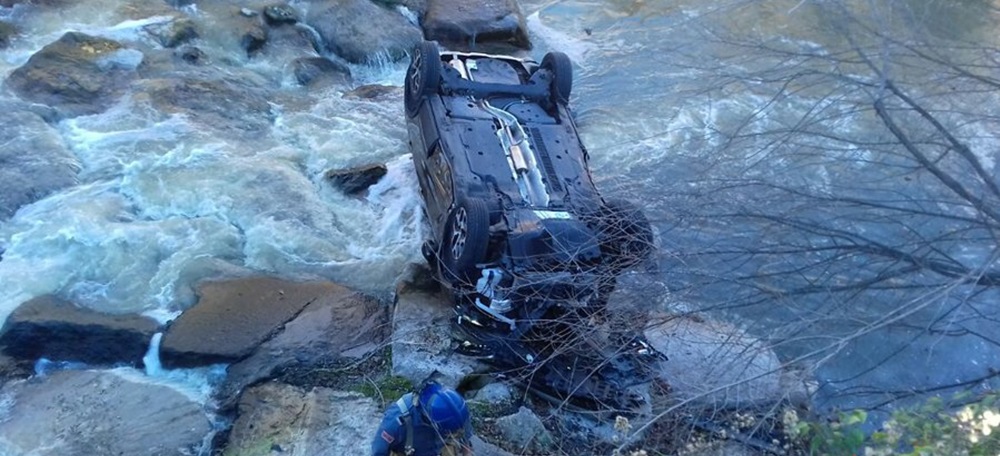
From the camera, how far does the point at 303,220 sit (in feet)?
30.9

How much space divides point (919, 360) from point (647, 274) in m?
3.77

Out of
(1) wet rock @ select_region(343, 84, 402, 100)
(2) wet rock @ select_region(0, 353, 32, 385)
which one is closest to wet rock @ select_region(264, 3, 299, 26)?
(1) wet rock @ select_region(343, 84, 402, 100)

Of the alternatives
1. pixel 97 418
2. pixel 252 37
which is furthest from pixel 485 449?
pixel 252 37

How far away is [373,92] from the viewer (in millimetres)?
11914

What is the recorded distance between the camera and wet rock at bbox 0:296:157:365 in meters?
7.30

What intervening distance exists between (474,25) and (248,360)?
760 cm

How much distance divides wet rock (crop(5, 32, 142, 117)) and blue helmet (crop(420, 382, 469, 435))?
7.12 m

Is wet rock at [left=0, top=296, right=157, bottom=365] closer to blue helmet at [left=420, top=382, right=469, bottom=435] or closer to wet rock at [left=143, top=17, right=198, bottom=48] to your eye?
blue helmet at [left=420, top=382, right=469, bottom=435]

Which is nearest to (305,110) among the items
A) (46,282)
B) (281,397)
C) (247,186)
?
(247,186)

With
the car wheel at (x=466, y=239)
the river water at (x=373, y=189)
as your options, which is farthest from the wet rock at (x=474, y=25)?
the car wheel at (x=466, y=239)

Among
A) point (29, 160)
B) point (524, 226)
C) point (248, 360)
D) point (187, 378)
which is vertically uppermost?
point (524, 226)

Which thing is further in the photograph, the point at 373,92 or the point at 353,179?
the point at 373,92

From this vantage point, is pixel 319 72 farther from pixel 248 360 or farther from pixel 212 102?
pixel 248 360

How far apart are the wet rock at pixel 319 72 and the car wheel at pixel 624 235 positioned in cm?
649
